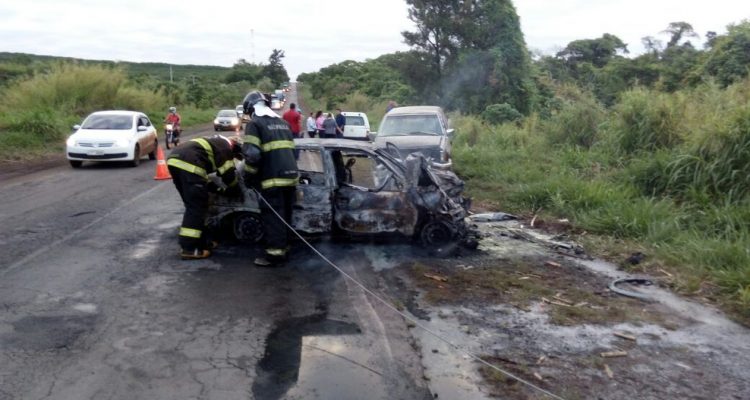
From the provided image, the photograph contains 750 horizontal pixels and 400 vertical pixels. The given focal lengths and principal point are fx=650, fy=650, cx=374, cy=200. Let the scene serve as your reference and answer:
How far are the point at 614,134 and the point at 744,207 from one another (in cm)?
505

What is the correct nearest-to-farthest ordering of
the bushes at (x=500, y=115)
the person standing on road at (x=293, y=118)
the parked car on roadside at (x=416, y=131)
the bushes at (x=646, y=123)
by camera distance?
the bushes at (x=646, y=123)
the parked car on roadside at (x=416, y=131)
the person standing on road at (x=293, y=118)
the bushes at (x=500, y=115)

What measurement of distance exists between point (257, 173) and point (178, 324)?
A: 7.93ft

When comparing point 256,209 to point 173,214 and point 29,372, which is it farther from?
point 29,372

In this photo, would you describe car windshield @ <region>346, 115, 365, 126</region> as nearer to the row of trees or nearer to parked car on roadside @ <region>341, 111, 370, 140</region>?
parked car on roadside @ <region>341, 111, 370, 140</region>

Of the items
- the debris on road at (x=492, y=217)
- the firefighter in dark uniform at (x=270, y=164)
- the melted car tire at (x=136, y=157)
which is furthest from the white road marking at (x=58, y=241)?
the debris on road at (x=492, y=217)

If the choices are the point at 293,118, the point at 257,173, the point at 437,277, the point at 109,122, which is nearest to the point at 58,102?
the point at 109,122

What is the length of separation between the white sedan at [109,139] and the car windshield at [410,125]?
6.45m

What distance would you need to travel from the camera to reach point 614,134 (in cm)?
1363

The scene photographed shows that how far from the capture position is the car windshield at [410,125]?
15.0m

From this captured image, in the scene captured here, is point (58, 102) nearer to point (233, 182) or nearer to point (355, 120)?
point (355, 120)

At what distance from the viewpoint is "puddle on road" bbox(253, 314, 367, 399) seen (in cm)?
432

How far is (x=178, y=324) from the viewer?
542cm

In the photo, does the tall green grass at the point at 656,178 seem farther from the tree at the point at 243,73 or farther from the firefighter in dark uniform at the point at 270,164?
the tree at the point at 243,73

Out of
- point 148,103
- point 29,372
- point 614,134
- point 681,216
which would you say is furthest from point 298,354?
point 148,103
